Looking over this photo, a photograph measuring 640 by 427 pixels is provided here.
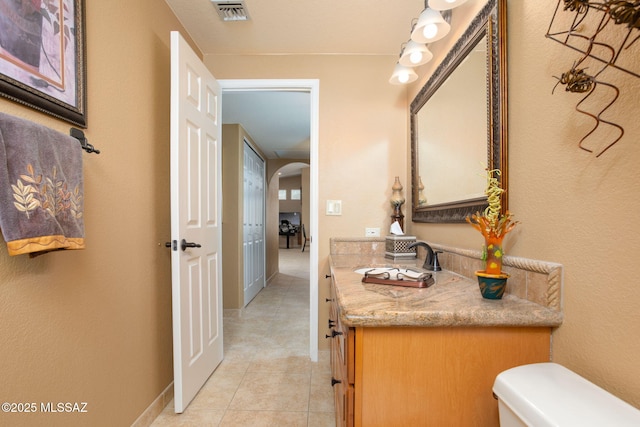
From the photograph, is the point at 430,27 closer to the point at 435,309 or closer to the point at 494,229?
the point at 494,229

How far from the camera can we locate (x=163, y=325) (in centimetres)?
175

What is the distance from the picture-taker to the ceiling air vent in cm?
172

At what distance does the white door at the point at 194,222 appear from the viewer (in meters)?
1.59

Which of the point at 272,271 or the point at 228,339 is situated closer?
the point at 228,339

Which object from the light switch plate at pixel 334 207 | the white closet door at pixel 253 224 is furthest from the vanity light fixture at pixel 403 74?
the white closet door at pixel 253 224

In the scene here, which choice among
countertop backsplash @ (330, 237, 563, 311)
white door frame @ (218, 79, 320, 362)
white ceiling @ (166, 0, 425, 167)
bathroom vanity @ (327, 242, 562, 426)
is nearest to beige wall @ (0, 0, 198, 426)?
white ceiling @ (166, 0, 425, 167)

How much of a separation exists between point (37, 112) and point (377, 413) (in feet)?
4.72

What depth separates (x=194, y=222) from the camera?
1807 millimetres

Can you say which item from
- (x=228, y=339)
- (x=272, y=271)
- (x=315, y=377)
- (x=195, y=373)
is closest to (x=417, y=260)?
(x=315, y=377)

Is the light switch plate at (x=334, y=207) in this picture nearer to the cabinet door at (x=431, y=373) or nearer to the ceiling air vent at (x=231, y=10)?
the ceiling air vent at (x=231, y=10)

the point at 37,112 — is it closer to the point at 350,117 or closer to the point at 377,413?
the point at 377,413

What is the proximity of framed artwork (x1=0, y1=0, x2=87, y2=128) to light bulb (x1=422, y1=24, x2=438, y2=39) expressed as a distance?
4.68 feet

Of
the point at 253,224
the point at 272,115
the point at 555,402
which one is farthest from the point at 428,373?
the point at 253,224

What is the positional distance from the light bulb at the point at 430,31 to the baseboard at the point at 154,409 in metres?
2.36
